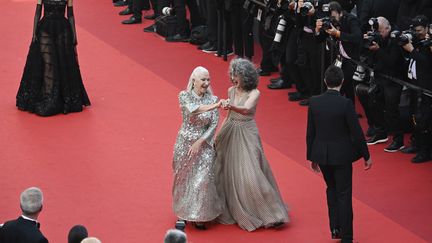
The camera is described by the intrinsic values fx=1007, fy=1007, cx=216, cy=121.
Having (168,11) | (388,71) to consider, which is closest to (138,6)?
(168,11)

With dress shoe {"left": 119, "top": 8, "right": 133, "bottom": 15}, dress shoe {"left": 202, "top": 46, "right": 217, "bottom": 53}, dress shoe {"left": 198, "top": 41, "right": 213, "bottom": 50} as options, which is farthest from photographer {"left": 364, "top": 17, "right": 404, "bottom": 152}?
dress shoe {"left": 119, "top": 8, "right": 133, "bottom": 15}

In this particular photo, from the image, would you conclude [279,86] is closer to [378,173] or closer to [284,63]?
[284,63]

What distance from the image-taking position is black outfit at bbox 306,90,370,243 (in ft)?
30.0

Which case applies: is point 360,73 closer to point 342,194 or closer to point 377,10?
point 377,10

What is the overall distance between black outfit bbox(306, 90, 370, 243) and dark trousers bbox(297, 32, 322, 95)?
408 cm

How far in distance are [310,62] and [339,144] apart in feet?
14.6

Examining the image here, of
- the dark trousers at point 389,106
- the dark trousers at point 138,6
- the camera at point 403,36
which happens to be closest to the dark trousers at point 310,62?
the dark trousers at point 389,106

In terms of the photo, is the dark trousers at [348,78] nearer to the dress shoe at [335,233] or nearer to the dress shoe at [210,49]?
the dress shoe at [335,233]

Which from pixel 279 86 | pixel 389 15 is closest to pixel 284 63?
pixel 279 86

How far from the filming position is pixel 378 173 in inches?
448

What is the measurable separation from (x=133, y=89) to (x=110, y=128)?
1733 mm

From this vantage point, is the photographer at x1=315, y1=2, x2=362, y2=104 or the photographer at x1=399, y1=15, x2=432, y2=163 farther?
the photographer at x1=315, y1=2, x2=362, y2=104

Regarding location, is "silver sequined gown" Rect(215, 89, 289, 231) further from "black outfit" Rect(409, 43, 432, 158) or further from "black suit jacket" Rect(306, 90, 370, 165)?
"black outfit" Rect(409, 43, 432, 158)

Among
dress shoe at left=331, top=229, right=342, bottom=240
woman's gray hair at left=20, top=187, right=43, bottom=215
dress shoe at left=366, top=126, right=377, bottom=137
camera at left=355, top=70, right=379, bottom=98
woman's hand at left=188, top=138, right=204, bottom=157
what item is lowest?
dress shoe at left=366, top=126, right=377, bottom=137
